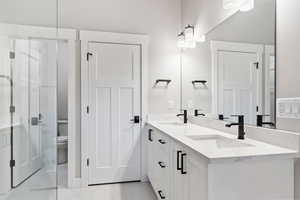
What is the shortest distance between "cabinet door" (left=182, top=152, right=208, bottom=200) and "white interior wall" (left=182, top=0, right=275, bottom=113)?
1.01 m

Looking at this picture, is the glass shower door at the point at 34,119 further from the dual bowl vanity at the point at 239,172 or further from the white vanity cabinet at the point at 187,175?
the dual bowl vanity at the point at 239,172

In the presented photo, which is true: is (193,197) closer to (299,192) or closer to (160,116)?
(299,192)

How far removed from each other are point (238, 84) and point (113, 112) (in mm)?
1757

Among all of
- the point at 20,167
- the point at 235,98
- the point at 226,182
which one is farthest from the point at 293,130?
the point at 20,167

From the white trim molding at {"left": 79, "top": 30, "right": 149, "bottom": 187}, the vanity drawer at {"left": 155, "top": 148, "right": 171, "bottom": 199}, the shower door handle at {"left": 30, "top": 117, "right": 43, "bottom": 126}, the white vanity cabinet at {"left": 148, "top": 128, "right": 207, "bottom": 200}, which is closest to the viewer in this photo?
the white vanity cabinet at {"left": 148, "top": 128, "right": 207, "bottom": 200}

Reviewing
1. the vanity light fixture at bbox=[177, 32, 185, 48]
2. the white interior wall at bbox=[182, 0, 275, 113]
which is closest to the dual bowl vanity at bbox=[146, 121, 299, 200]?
the white interior wall at bbox=[182, 0, 275, 113]

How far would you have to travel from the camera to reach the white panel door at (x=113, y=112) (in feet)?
9.84

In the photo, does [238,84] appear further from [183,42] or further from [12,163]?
[12,163]

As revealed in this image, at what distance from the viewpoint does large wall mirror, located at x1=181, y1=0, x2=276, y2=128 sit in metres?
1.59

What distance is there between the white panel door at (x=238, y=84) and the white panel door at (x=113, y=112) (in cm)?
131

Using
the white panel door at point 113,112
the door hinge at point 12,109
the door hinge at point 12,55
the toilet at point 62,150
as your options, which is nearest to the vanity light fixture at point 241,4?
the white panel door at point 113,112

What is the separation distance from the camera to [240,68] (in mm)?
1922

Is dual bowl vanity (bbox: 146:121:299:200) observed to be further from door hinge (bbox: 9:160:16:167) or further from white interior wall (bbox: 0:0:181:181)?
door hinge (bbox: 9:160:16:167)

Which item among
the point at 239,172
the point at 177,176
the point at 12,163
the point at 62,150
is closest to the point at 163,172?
the point at 177,176
